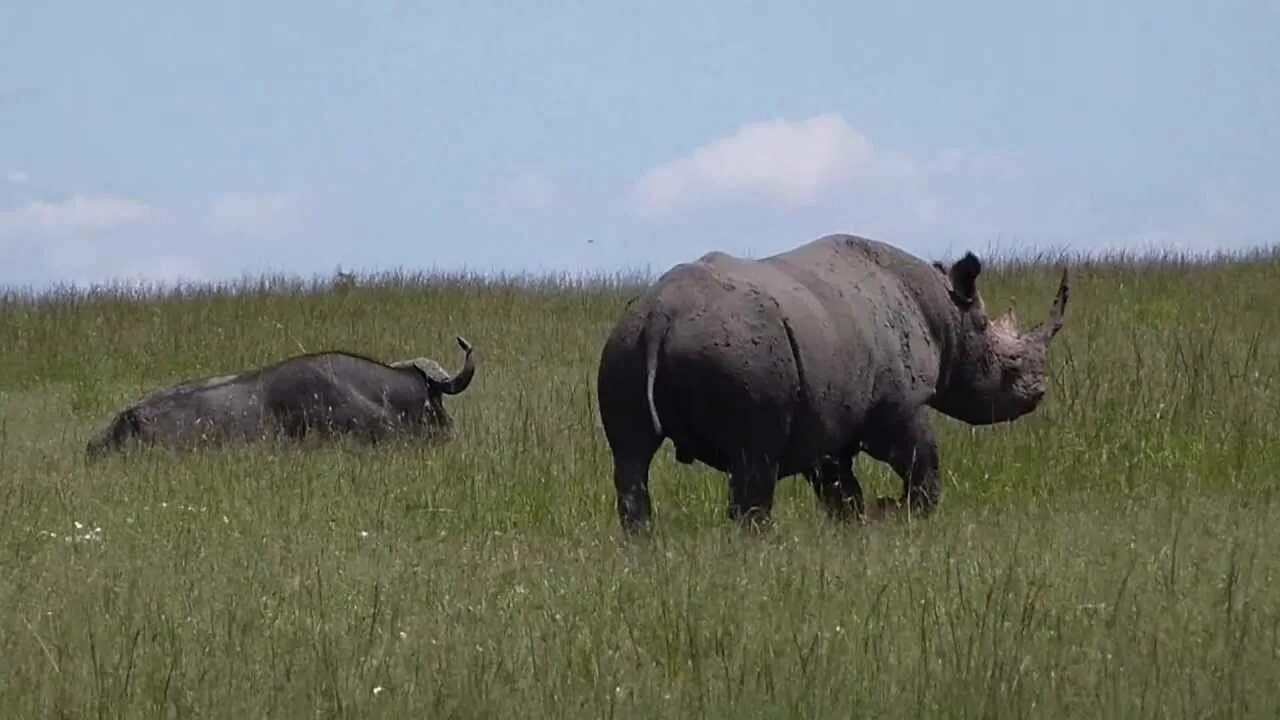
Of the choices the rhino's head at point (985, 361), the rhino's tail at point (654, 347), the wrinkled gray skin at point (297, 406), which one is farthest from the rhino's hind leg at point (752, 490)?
the wrinkled gray skin at point (297, 406)

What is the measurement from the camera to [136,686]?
20.3 feet

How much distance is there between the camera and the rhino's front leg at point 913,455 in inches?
351

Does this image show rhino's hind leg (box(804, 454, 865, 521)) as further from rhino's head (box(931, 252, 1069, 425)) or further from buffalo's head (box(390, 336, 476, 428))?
buffalo's head (box(390, 336, 476, 428))

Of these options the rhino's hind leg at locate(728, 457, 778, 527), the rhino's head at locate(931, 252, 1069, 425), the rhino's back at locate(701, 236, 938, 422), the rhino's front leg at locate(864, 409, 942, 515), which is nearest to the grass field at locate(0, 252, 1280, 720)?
the rhino's hind leg at locate(728, 457, 778, 527)

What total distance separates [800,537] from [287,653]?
265cm

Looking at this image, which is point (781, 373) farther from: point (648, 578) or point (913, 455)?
point (913, 455)

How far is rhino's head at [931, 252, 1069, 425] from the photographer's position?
9664mm

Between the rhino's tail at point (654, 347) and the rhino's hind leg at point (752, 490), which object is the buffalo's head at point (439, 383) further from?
the rhino's tail at point (654, 347)

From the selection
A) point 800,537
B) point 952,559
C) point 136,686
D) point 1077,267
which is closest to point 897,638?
point 952,559

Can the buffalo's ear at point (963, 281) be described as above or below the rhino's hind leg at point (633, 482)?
above

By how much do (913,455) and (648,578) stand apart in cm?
192

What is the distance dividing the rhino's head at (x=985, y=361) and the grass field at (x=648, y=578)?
409mm

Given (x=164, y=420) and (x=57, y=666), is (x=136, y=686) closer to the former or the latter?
(x=57, y=666)

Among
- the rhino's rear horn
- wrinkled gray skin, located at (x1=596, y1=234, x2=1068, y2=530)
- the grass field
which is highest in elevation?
wrinkled gray skin, located at (x1=596, y1=234, x2=1068, y2=530)
